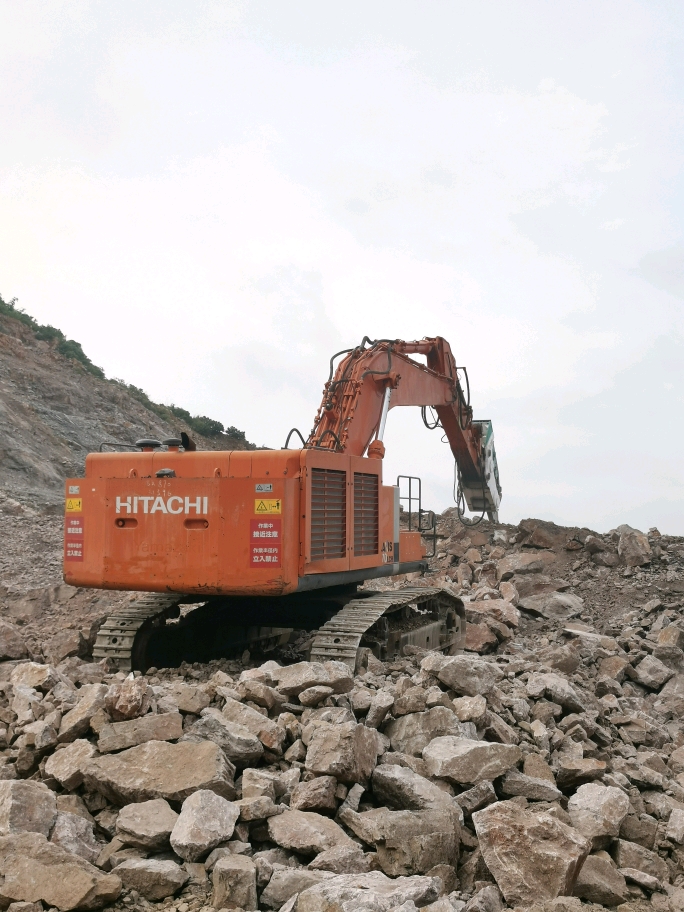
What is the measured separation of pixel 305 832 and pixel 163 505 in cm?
407

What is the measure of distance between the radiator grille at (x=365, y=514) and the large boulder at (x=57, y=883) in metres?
5.12

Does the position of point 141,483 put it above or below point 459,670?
above

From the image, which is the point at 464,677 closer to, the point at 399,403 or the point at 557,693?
the point at 557,693

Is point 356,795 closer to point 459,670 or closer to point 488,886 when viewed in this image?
point 488,886

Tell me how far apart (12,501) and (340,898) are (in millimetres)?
15587

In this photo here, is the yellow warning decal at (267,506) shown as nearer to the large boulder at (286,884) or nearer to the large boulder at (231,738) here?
the large boulder at (231,738)

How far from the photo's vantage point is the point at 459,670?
625 cm

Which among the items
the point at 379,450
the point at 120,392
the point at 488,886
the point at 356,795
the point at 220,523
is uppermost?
the point at 120,392

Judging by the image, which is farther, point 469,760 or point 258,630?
point 258,630

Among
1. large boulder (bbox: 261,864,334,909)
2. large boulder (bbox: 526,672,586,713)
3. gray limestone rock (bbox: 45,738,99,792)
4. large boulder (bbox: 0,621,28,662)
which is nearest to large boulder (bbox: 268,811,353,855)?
large boulder (bbox: 261,864,334,909)

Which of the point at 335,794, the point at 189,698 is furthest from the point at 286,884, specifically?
the point at 189,698

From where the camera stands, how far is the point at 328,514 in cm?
804

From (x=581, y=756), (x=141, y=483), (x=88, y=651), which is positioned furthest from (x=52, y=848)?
(x=88, y=651)

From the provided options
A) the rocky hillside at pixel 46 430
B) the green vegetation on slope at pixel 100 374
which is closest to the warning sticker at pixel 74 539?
the rocky hillside at pixel 46 430
